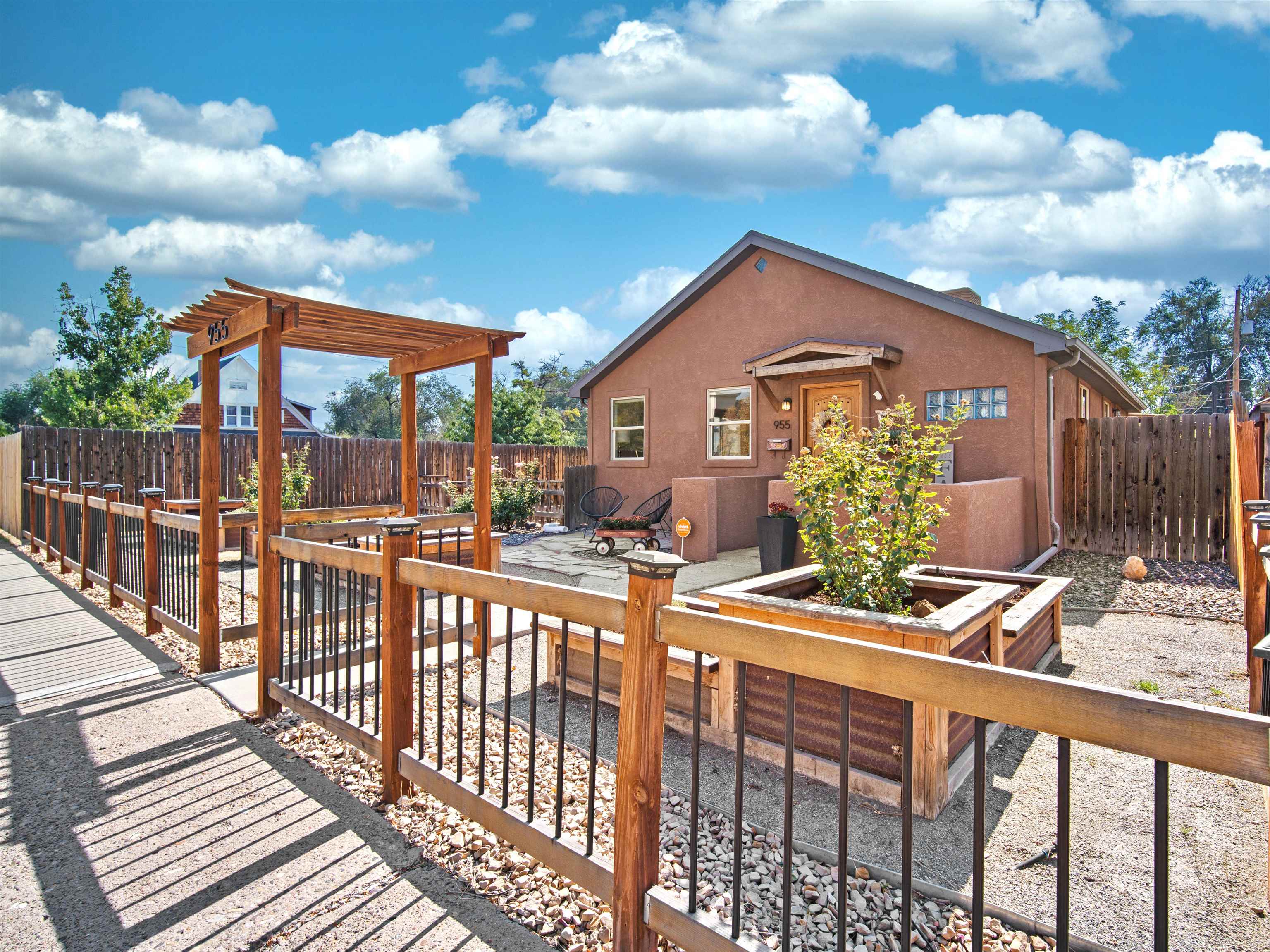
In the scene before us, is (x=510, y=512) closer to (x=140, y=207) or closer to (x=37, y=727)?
(x=37, y=727)

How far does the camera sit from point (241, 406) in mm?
35688

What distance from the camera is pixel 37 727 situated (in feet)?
10.6

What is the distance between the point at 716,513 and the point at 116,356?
18831 millimetres

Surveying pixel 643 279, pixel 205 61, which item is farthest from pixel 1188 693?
pixel 643 279

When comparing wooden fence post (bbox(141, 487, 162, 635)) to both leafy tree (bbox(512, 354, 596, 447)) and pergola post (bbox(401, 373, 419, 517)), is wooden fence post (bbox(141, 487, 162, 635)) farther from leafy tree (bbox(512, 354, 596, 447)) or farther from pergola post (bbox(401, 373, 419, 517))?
leafy tree (bbox(512, 354, 596, 447))

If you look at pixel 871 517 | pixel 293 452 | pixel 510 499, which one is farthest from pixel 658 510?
pixel 871 517

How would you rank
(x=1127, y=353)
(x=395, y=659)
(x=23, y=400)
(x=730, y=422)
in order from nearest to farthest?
1. (x=395, y=659)
2. (x=730, y=422)
3. (x=1127, y=353)
4. (x=23, y=400)

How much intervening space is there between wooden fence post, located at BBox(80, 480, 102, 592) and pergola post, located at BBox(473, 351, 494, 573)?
4529 millimetres

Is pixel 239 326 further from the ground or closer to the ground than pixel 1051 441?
further from the ground

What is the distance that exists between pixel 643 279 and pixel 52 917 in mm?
93783

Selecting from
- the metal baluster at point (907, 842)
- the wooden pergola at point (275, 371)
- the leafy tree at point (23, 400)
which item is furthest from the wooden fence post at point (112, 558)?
the leafy tree at point (23, 400)

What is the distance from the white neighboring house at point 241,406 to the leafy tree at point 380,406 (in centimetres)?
1598

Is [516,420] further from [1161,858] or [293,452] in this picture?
[1161,858]

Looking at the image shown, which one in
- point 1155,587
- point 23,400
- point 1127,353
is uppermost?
point 23,400
